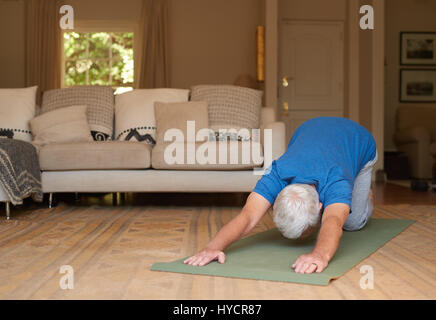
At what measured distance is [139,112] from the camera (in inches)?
158

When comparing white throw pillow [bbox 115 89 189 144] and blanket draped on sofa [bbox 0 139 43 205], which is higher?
white throw pillow [bbox 115 89 189 144]

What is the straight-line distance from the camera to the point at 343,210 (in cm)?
175

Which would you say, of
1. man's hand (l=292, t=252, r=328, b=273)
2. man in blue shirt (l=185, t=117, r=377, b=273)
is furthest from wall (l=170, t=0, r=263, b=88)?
man's hand (l=292, t=252, r=328, b=273)

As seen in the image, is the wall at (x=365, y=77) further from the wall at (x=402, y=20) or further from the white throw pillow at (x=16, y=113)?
the white throw pillow at (x=16, y=113)

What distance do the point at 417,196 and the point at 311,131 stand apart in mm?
2574

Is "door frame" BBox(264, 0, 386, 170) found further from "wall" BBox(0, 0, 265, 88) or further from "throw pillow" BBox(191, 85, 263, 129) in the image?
"throw pillow" BBox(191, 85, 263, 129)

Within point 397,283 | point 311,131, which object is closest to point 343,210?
point 397,283

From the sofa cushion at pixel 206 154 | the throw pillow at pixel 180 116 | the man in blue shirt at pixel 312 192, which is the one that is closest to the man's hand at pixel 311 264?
the man in blue shirt at pixel 312 192

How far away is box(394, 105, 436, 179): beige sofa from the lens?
21.0 ft

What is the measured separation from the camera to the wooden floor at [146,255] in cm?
144

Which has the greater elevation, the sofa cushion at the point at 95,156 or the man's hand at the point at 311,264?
the sofa cushion at the point at 95,156

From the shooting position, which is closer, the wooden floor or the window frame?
Answer: the wooden floor

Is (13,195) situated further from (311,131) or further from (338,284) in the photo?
(338,284)

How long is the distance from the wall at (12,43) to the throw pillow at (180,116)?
13.0 feet
